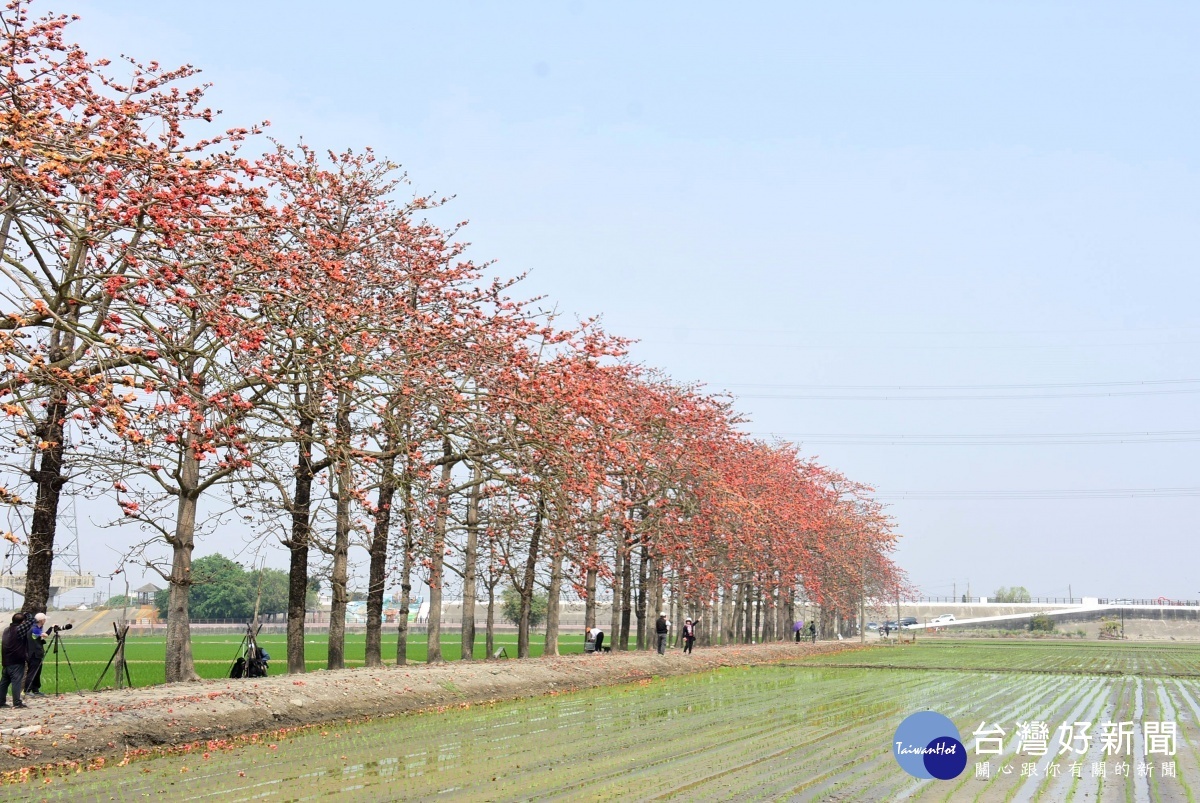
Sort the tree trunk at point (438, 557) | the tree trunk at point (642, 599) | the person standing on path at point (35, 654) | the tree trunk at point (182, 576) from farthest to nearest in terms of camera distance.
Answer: the tree trunk at point (642, 599) → the tree trunk at point (438, 557) → the tree trunk at point (182, 576) → the person standing on path at point (35, 654)

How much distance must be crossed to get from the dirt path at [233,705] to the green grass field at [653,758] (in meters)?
0.82

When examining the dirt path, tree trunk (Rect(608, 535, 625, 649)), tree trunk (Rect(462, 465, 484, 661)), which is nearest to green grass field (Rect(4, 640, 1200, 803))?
the dirt path

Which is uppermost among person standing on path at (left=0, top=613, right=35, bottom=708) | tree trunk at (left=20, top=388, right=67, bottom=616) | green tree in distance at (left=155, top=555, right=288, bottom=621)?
tree trunk at (left=20, top=388, right=67, bottom=616)

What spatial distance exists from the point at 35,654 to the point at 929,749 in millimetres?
14765

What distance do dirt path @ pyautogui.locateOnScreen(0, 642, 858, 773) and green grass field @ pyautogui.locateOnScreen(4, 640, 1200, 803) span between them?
0.82 m

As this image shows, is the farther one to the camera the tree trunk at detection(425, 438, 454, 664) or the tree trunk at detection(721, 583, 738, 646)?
the tree trunk at detection(721, 583, 738, 646)

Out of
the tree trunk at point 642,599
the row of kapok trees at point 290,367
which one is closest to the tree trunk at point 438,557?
the row of kapok trees at point 290,367

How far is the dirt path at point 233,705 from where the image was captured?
16047 millimetres

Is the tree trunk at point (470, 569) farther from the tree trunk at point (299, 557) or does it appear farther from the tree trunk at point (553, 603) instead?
the tree trunk at point (299, 557)

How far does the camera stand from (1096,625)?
150 m

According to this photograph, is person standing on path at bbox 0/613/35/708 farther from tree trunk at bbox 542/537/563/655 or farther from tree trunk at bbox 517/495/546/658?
tree trunk at bbox 542/537/563/655

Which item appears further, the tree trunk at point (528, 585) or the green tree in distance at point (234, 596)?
the green tree in distance at point (234, 596)

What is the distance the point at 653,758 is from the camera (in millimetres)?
16000

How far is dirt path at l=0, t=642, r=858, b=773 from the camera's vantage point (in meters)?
16.0
